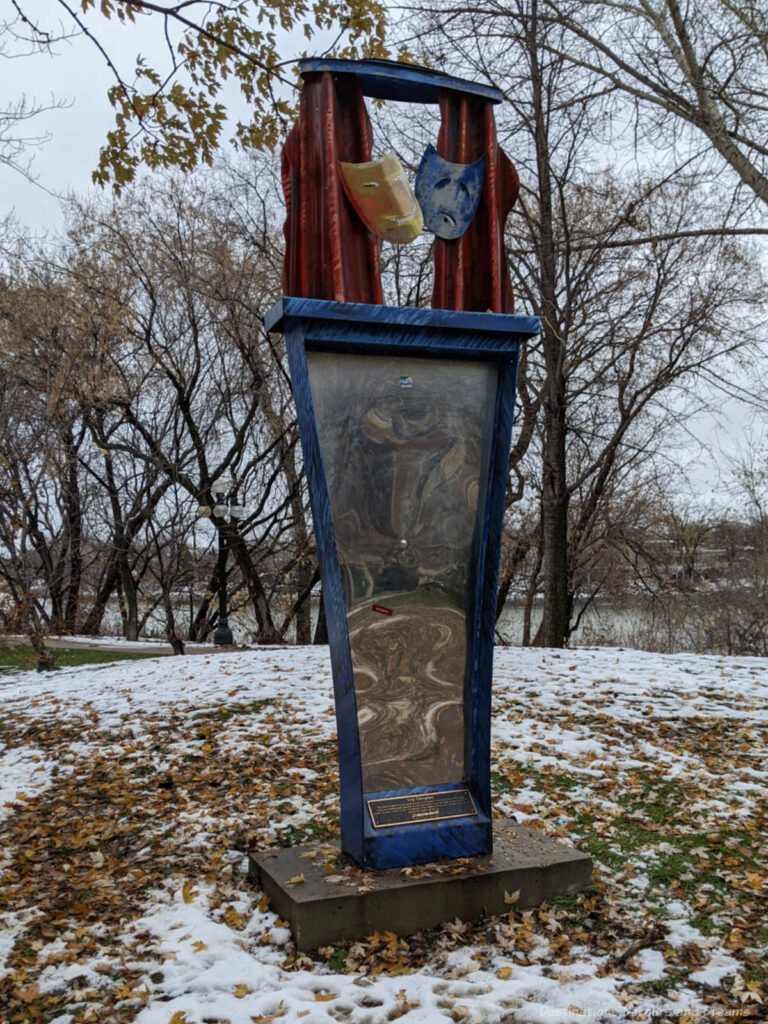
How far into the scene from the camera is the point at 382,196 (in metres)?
3.90

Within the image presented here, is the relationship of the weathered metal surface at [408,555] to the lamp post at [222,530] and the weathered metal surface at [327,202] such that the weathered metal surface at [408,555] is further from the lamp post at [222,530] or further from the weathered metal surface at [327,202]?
the lamp post at [222,530]

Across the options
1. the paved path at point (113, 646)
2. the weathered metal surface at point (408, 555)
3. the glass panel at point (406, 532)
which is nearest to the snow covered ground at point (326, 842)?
the weathered metal surface at point (408, 555)

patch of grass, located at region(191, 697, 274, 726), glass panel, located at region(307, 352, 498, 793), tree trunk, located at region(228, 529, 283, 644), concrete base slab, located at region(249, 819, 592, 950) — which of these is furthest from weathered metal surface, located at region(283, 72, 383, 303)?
tree trunk, located at region(228, 529, 283, 644)

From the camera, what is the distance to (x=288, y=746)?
22.5 feet

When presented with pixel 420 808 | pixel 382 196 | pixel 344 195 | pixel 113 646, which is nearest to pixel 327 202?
pixel 344 195

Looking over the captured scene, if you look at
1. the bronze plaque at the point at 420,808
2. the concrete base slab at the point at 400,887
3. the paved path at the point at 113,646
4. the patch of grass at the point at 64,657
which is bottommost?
the paved path at the point at 113,646

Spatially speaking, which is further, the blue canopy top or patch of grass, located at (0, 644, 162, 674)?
patch of grass, located at (0, 644, 162, 674)

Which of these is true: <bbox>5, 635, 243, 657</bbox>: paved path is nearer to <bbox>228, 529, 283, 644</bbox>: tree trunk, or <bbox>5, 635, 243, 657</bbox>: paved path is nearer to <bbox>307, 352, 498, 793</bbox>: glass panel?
<bbox>228, 529, 283, 644</bbox>: tree trunk

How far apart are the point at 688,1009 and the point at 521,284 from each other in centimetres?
1413

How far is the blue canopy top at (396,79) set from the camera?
3.91 metres

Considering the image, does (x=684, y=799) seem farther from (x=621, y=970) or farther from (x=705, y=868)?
(x=621, y=970)

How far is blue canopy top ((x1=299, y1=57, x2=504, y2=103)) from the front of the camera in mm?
3906

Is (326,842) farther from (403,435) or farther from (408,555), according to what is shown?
(403,435)

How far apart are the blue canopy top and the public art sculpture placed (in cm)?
1
